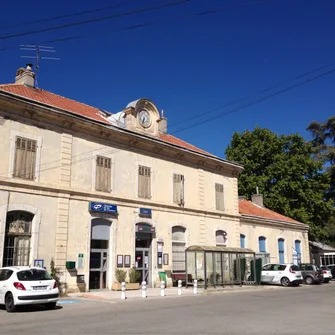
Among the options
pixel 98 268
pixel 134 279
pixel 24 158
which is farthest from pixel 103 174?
pixel 134 279

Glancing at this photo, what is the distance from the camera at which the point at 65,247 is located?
18.3 meters

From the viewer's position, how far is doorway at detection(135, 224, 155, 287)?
2194 centimetres

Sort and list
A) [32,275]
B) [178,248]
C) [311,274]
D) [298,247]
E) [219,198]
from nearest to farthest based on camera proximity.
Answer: [32,275] → [178,248] → [219,198] → [311,274] → [298,247]

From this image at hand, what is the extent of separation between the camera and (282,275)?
26328 mm

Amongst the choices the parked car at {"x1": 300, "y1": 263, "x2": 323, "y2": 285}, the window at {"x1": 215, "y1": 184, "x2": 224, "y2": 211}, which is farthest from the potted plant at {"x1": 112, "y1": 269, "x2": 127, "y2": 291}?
the parked car at {"x1": 300, "y1": 263, "x2": 323, "y2": 285}

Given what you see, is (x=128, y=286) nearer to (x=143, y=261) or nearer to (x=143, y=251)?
(x=143, y=261)

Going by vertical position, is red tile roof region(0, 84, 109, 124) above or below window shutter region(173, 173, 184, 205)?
above

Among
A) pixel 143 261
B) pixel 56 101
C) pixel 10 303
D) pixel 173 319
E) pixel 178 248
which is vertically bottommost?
pixel 173 319

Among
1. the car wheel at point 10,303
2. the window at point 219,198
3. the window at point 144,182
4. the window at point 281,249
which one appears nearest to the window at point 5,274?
the car wheel at point 10,303

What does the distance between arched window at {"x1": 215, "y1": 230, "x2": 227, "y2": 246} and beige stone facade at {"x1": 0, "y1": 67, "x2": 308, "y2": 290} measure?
0.68 ft

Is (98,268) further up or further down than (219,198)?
further down

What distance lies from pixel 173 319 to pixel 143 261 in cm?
1159

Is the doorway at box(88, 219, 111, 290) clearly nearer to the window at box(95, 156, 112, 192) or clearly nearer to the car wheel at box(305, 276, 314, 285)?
the window at box(95, 156, 112, 192)

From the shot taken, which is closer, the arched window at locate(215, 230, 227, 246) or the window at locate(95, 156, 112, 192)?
the window at locate(95, 156, 112, 192)
